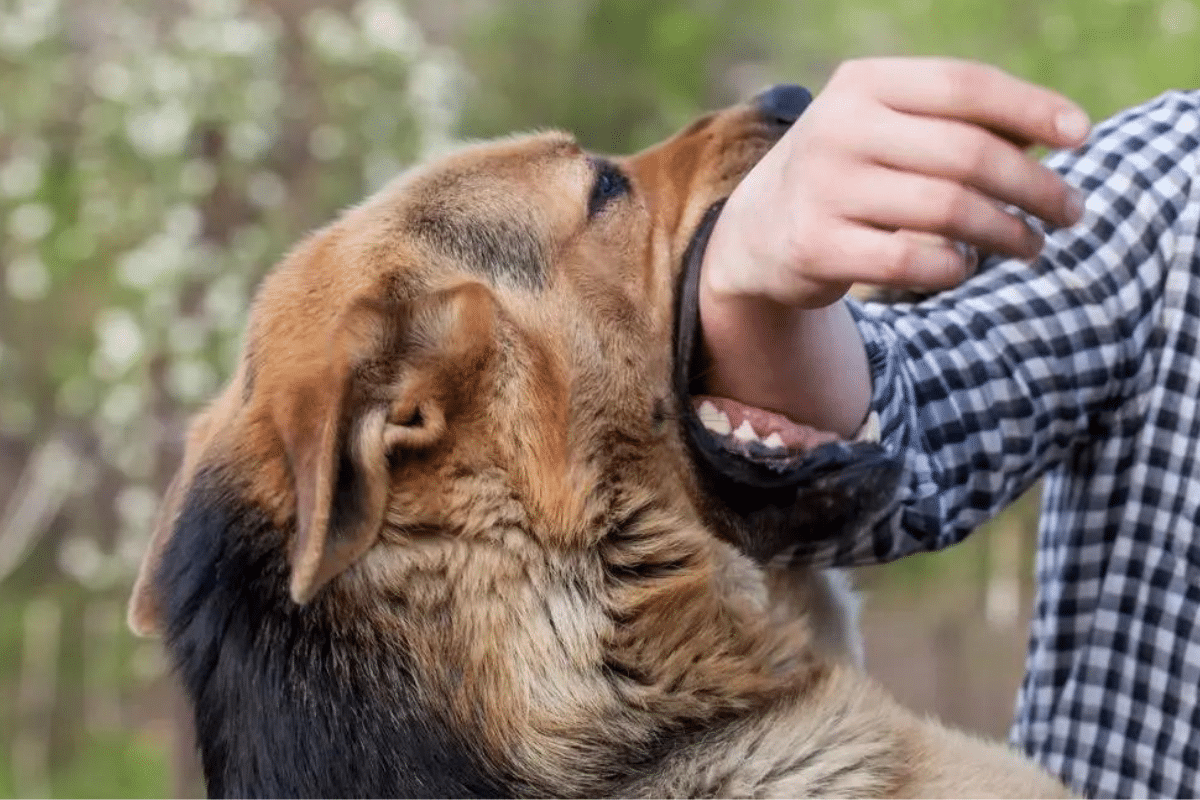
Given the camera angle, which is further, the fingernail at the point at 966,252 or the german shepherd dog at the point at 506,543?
the german shepherd dog at the point at 506,543

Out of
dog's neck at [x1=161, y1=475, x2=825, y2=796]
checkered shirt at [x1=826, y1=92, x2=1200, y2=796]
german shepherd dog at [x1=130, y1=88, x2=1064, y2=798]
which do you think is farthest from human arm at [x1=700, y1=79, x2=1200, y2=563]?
dog's neck at [x1=161, y1=475, x2=825, y2=796]

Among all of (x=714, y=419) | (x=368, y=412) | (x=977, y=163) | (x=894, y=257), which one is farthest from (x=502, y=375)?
(x=977, y=163)

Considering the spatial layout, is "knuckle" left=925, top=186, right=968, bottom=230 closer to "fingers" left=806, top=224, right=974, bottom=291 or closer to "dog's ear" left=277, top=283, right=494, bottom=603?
"fingers" left=806, top=224, right=974, bottom=291

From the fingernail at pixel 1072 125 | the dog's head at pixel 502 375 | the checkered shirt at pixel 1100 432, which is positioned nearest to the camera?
the fingernail at pixel 1072 125

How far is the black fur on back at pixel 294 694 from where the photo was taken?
1.98 metres

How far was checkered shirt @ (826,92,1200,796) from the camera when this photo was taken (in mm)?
2361

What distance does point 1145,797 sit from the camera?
7.80ft

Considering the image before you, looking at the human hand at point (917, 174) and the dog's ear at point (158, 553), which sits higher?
the human hand at point (917, 174)

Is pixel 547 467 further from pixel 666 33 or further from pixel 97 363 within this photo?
pixel 666 33

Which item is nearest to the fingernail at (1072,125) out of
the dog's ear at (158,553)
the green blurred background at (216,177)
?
the dog's ear at (158,553)

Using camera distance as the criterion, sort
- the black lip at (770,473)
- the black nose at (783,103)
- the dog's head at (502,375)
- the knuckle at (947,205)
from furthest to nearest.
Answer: the black nose at (783,103) → the black lip at (770,473) → the dog's head at (502,375) → the knuckle at (947,205)

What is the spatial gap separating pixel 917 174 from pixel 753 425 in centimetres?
77

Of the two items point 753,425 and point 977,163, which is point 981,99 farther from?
point 753,425

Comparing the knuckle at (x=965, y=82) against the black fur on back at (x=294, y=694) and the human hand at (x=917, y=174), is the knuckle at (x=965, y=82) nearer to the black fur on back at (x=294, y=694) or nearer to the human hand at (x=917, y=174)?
Result: the human hand at (x=917, y=174)
